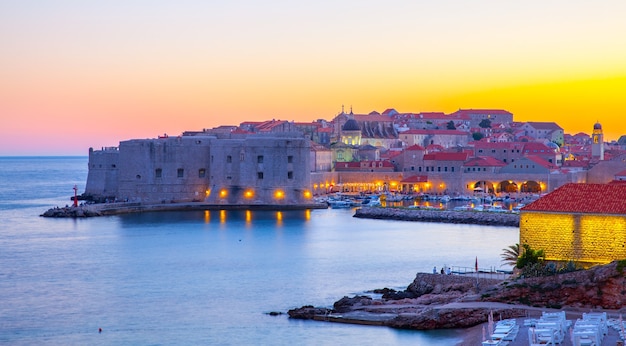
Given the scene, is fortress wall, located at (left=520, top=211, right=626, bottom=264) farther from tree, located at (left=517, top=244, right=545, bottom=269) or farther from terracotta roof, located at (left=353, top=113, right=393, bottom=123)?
terracotta roof, located at (left=353, top=113, right=393, bottom=123)

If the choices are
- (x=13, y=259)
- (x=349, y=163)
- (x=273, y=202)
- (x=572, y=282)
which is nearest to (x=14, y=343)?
(x=572, y=282)

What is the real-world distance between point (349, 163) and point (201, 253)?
3098 cm

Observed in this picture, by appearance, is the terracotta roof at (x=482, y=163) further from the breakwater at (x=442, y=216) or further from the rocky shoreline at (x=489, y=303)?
the rocky shoreline at (x=489, y=303)

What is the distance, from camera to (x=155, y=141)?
47281 mm

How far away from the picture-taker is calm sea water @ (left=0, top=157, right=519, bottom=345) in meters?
18.4

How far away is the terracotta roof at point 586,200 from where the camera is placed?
1923 cm

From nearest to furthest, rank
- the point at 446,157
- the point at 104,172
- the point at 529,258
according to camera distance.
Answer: the point at 529,258 → the point at 104,172 → the point at 446,157

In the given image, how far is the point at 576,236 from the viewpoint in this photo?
19438 millimetres

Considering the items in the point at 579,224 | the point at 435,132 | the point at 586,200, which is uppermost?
the point at 435,132

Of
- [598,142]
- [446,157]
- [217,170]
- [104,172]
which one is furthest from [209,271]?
[598,142]

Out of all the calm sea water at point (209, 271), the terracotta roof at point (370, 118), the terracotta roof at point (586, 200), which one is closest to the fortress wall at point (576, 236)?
the terracotta roof at point (586, 200)

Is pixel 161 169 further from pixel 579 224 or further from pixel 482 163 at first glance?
pixel 579 224

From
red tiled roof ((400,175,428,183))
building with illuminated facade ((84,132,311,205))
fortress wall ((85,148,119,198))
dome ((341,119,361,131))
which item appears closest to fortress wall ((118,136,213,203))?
building with illuminated facade ((84,132,311,205))

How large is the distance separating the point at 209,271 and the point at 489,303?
32.9ft
